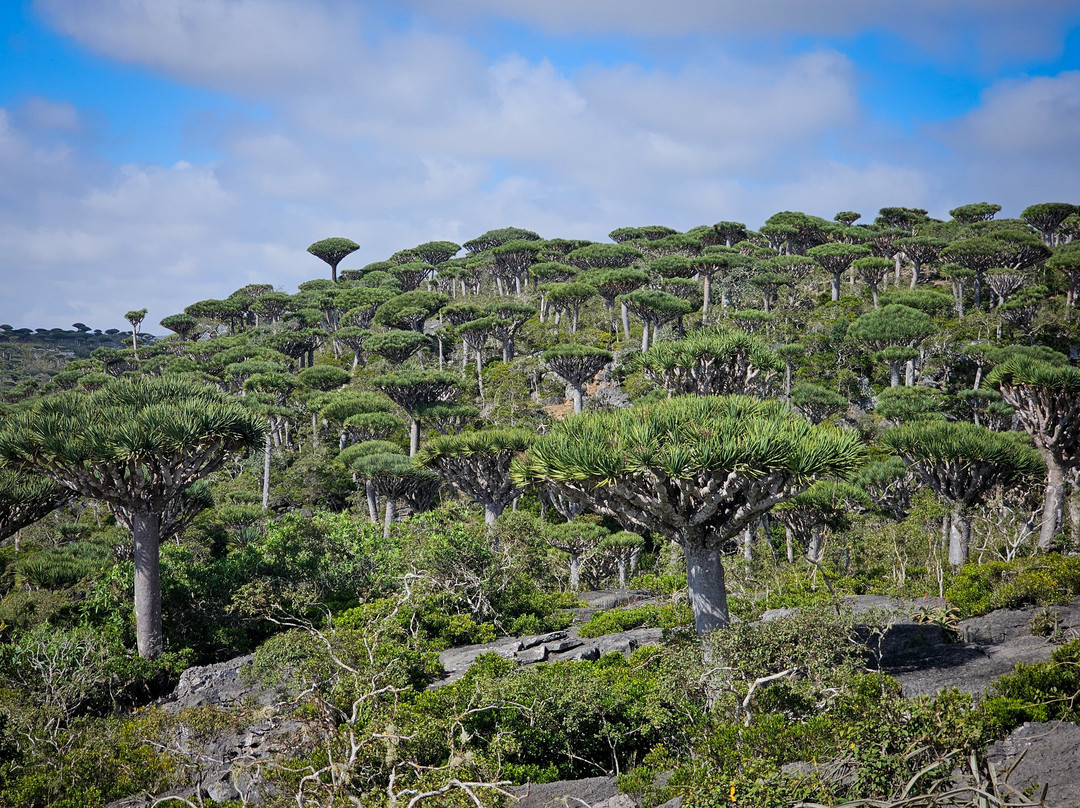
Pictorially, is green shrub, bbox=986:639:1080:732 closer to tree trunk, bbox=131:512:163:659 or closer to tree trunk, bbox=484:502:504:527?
tree trunk, bbox=131:512:163:659

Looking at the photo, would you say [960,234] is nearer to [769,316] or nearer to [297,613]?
[769,316]

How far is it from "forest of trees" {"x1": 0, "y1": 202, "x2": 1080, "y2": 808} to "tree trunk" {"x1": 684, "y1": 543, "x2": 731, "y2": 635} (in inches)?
2.3

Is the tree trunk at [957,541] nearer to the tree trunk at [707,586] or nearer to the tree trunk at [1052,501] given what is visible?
the tree trunk at [1052,501]

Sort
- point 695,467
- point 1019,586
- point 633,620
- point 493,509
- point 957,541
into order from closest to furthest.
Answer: point 695,467 → point 1019,586 → point 633,620 → point 957,541 → point 493,509

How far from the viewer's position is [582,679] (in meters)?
13.2

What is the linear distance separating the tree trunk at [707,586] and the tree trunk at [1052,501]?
13.8 m

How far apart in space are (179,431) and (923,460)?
77.9ft

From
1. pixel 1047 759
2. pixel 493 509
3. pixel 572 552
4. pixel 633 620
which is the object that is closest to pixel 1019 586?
pixel 1047 759

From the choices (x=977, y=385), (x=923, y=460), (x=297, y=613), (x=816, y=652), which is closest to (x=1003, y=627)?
(x=816, y=652)

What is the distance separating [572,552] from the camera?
97.7ft

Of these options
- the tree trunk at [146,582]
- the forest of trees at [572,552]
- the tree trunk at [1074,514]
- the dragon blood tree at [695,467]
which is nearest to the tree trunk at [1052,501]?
the forest of trees at [572,552]

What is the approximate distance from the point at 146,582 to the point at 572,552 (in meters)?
16.7

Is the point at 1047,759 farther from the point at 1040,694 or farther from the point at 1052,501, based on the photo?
the point at 1052,501

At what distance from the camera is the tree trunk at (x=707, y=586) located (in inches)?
548
